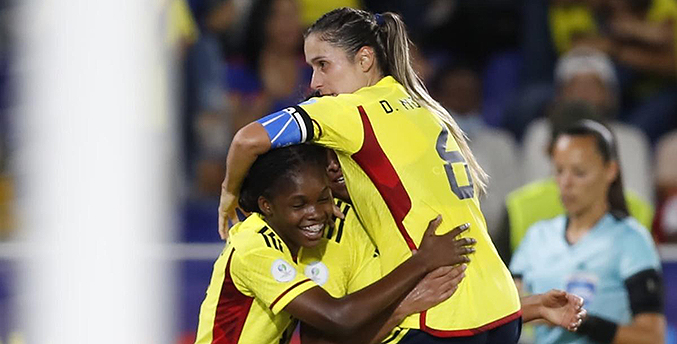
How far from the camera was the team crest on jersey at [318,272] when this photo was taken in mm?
3012

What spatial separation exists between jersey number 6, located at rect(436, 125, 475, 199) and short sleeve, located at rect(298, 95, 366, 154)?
0.23 m

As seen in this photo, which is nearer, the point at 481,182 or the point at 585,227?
the point at 481,182

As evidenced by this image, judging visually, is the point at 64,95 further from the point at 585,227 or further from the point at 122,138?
the point at 585,227

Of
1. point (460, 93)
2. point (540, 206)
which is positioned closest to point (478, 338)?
point (540, 206)

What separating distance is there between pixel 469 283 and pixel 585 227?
1.48 metres

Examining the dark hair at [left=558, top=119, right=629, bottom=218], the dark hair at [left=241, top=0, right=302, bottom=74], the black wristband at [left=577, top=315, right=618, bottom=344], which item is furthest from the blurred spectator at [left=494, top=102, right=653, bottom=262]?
the dark hair at [left=241, top=0, right=302, bottom=74]

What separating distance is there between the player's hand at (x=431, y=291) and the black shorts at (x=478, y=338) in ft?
0.18

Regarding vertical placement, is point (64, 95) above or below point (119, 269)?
above

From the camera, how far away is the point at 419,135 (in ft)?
9.66

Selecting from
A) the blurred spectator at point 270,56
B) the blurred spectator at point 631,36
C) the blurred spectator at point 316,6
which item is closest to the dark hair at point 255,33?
the blurred spectator at point 270,56

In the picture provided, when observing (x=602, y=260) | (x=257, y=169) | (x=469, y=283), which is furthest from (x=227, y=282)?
(x=602, y=260)

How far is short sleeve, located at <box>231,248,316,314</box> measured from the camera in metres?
2.82

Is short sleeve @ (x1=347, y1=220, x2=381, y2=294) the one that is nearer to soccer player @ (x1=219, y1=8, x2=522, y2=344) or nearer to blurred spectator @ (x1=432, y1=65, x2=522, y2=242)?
soccer player @ (x1=219, y1=8, x2=522, y2=344)

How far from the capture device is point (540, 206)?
4816 mm
